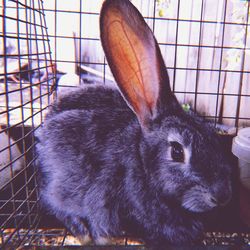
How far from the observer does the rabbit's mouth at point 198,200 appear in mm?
1108

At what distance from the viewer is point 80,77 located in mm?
2533

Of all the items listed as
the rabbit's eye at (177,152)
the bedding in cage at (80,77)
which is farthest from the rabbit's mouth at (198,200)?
the bedding in cage at (80,77)

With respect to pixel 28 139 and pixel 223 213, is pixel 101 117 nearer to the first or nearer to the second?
pixel 28 139

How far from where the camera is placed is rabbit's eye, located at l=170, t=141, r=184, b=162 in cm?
118

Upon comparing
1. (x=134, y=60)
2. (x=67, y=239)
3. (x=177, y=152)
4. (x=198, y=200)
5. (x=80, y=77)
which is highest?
(x=134, y=60)

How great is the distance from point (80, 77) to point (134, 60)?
1.33 meters

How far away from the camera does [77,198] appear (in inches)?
55.4

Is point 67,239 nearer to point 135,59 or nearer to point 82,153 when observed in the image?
point 82,153

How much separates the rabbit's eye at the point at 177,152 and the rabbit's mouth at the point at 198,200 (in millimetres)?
115

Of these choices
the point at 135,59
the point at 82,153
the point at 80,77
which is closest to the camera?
the point at 135,59

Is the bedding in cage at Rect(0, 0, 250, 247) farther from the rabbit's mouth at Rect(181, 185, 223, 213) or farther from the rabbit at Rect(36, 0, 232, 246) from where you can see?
the rabbit's mouth at Rect(181, 185, 223, 213)

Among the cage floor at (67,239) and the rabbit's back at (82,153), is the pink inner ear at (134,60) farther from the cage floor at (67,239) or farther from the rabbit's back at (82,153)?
the cage floor at (67,239)

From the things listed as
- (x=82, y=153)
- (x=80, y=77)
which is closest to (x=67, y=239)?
(x=82, y=153)

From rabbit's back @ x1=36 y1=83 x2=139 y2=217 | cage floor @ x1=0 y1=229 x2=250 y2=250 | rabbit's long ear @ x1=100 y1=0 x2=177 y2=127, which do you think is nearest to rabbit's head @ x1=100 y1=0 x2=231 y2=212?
rabbit's long ear @ x1=100 y1=0 x2=177 y2=127
